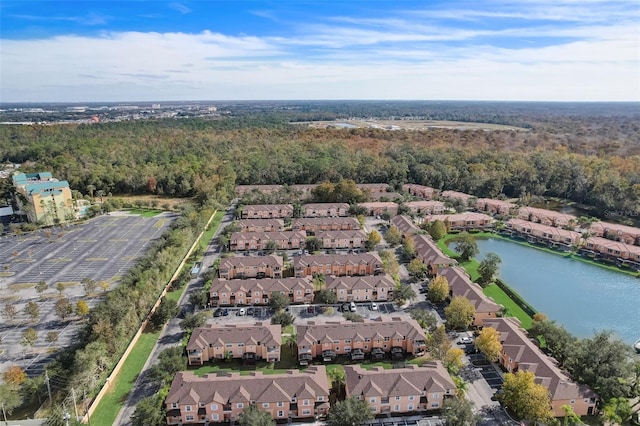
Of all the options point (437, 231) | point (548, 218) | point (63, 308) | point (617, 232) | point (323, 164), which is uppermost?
point (323, 164)

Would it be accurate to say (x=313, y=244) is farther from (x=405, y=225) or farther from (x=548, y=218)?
(x=548, y=218)

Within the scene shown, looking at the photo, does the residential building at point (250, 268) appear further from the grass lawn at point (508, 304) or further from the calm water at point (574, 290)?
the calm water at point (574, 290)

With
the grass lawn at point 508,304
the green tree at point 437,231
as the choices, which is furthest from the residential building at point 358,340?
the green tree at point 437,231

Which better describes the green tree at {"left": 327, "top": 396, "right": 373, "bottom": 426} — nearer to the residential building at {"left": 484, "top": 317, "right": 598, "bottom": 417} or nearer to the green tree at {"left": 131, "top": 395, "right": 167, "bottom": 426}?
the green tree at {"left": 131, "top": 395, "right": 167, "bottom": 426}

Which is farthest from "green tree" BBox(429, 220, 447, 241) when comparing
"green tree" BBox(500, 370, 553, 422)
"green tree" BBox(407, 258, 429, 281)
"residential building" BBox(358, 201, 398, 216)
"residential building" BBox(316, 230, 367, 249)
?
"green tree" BBox(500, 370, 553, 422)

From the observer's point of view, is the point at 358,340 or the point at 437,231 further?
the point at 437,231

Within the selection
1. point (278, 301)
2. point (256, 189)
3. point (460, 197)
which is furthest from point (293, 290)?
point (460, 197)
